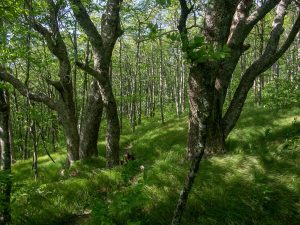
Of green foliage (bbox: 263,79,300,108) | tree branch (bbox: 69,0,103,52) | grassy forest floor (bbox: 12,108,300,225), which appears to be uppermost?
tree branch (bbox: 69,0,103,52)

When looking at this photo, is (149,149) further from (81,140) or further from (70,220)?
(70,220)

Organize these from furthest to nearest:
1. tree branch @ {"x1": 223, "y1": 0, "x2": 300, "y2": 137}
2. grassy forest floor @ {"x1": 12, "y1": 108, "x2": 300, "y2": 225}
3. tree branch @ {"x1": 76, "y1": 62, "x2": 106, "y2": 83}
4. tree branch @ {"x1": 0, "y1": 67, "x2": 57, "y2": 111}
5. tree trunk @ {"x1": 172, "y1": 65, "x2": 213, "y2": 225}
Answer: tree branch @ {"x1": 0, "y1": 67, "x2": 57, "y2": 111} → tree branch @ {"x1": 223, "y1": 0, "x2": 300, "y2": 137} → tree branch @ {"x1": 76, "y1": 62, "x2": 106, "y2": 83} → grassy forest floor @ {"x1": 12, "y1": 108, "x2": 300, "y2": 225} → tree trunk @ {"x1": 172, "y1": 65, "x2": 213, "y2": 225}

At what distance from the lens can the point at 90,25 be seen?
407 inches

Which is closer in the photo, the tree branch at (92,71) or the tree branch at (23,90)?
the tree branch at (92,71)

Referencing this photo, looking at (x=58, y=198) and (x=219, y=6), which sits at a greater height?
(x=219, y=6)

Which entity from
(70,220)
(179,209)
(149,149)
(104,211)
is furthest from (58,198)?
(149,149)

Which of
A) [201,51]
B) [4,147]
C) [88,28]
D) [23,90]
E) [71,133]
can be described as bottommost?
Answer: [71,133]

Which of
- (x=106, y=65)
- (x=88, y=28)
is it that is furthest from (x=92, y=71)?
(x=88, y=28)

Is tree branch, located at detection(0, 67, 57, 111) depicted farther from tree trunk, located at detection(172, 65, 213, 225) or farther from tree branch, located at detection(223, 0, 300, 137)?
tree trunk, located at detection(172, 65, 213, 225)

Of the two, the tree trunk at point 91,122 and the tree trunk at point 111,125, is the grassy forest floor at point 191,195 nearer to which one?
the tree trunk at point 111,125

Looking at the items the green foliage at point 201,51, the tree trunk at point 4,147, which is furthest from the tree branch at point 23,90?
the green foliage at point 201,51

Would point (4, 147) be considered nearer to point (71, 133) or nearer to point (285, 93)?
point (71, 133)

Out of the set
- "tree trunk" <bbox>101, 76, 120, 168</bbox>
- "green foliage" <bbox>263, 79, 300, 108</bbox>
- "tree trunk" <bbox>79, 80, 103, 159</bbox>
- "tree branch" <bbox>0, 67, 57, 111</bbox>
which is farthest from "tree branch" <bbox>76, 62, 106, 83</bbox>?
"green foliage" <bbox>263, 79, 300, 108</bbox>

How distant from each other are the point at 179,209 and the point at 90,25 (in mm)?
7058
